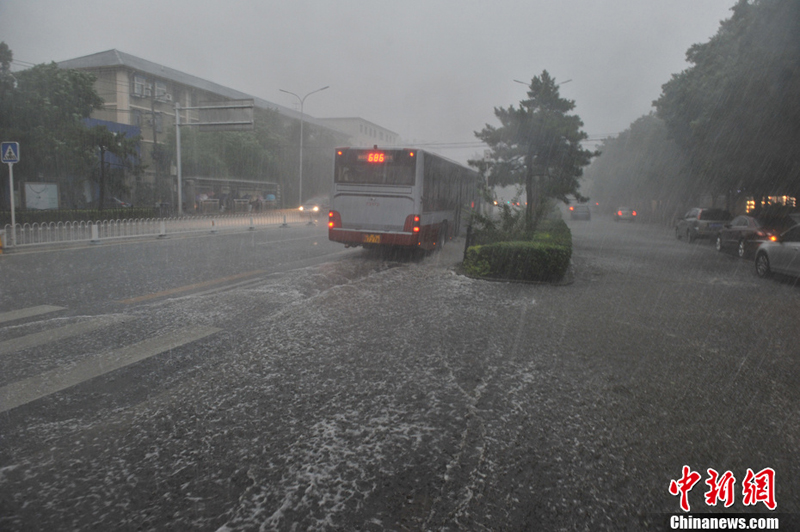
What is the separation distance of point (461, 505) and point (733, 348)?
4.84 metres

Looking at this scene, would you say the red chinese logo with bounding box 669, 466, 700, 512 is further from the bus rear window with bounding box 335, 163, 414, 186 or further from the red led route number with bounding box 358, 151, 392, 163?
the red led route number with bounding box 358, 151, 392, 163

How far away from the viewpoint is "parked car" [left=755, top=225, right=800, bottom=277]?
1103 centimetres

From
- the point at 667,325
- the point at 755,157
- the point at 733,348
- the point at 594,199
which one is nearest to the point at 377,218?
the point at 667,325

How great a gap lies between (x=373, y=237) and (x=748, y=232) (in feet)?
41.1

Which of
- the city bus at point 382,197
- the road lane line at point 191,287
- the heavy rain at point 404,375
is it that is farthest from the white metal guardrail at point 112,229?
the city bus at point 382,197

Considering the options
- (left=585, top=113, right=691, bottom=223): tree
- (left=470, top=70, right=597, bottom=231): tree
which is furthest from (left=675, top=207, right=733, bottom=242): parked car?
(left=585, top=113, right=691, bottom=223): tree

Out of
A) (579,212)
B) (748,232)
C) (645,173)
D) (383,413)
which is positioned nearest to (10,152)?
(383,413)

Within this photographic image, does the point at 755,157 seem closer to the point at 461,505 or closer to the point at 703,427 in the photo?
the point at 703,427

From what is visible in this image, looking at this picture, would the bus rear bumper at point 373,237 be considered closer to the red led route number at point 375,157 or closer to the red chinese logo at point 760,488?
the red led route number at point 375,157

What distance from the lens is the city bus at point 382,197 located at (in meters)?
13.1

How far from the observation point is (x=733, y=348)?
610 cm

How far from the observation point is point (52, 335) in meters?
5.96

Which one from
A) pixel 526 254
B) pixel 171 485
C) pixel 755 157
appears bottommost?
pixel 171 485

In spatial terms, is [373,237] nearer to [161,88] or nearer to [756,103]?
[756,103]
